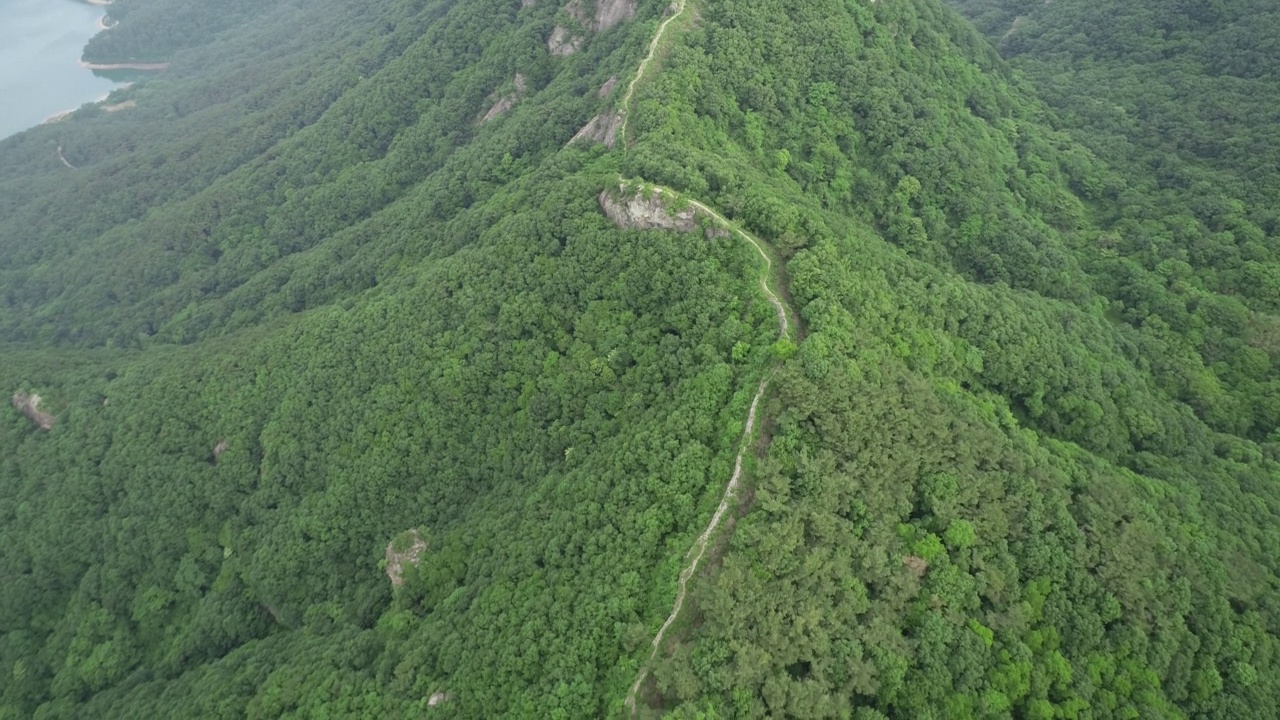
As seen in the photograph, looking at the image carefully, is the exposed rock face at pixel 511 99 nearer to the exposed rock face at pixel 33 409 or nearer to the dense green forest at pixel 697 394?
the dense green forest at pixel 697 394

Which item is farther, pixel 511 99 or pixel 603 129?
pixel 511 99

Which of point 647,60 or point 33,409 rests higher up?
point 647,60

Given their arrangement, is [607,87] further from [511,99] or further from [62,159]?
[62,159]

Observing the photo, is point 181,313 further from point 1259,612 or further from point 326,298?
point 1259,612

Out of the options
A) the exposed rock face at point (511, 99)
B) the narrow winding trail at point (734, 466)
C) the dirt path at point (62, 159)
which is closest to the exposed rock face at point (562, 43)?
the exposed rock face at point (511, 99)

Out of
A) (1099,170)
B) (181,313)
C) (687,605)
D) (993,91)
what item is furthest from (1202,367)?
(181,313)

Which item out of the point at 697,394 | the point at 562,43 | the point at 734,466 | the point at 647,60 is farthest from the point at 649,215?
the point at 562,43

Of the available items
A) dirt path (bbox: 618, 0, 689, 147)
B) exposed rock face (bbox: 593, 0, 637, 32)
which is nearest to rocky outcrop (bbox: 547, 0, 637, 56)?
exposed rock face (bbox: 593, 0, 637, 32)
